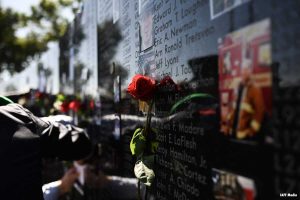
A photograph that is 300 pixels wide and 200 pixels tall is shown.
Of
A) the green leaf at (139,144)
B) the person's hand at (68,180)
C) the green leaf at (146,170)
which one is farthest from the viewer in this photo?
the person's hand at (68,180)

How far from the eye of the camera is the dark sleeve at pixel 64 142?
2285 millimetres

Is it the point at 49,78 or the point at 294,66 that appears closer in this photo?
the point at 294,66

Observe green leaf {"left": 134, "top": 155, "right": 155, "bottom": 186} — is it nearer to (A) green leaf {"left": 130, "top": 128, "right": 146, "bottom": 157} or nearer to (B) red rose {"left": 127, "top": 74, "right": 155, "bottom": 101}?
(A) green leaf {"left": 130, "top": 128, "right": 146, "bottom": 157}

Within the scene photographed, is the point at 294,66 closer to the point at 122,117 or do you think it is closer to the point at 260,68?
the point at 260,68

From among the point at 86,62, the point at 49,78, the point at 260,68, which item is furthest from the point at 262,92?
the point at 49,78

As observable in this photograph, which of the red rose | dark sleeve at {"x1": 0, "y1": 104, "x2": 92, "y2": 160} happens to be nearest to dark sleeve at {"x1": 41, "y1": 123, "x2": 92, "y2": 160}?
dark sleeve at {"x1": 0, "y1": 104, "x2": 92, "y2": 160}

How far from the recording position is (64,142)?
7.59 ft

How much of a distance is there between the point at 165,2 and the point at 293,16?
113cm

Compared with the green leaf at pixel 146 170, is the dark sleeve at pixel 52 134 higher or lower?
higher

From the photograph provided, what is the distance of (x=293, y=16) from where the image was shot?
110 cm

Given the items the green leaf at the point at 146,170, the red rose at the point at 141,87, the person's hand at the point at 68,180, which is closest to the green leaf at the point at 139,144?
the green leaf at the point at 146,170

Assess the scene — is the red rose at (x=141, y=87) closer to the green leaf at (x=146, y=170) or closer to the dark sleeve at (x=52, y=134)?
the green leaf at (x=146, y=170)

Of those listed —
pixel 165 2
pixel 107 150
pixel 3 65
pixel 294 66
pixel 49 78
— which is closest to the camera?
pixel 294 66

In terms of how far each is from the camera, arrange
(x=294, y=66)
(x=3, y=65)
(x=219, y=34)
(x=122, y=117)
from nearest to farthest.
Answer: (x=294, y=66), (x=219, y=34), (x=122, y=117), (x=3, y=65)
